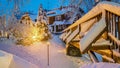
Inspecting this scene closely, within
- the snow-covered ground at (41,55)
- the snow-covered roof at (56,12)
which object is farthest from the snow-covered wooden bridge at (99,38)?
the snow-covered roof at (56,12)

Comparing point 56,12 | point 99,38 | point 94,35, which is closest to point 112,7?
point 94,35

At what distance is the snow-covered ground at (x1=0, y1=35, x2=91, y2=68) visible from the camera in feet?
17.0

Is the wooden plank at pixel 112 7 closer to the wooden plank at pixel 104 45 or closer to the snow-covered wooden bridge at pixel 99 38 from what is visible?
the snow-covered wooden bridge at pixel 99 38

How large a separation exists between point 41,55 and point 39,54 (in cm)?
14

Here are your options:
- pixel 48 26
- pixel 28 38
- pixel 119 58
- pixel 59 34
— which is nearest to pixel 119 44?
pixel 119 58

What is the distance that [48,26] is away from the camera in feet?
25.1

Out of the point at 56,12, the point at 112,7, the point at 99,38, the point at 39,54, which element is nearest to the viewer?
the point at 112,7

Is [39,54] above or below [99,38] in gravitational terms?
below

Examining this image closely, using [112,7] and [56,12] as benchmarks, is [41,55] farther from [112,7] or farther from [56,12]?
[112,7]

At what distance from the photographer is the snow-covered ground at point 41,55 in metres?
5.18

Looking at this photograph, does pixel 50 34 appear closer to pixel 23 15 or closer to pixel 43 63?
pixel 23 15

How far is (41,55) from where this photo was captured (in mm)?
6062

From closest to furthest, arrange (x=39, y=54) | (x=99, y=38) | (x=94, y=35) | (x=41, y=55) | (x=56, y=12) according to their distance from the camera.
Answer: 1. (x=94, y=35)
2. (x=99, y=38)
3. (x=41, y=55)
4. (x=39, y=54)
5. (x=56, y=12)

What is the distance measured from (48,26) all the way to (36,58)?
2141mm
